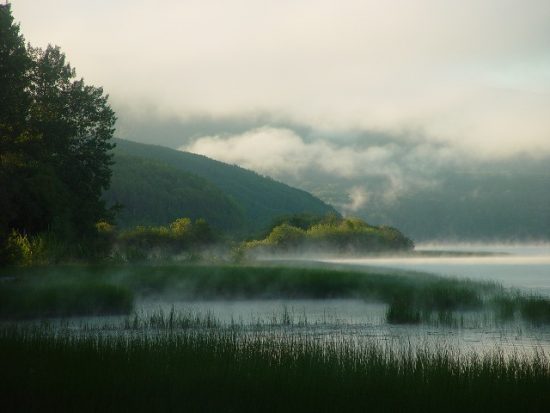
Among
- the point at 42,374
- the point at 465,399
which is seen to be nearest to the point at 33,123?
the point at 42,374

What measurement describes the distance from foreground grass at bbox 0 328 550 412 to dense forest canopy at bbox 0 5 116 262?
2191cm

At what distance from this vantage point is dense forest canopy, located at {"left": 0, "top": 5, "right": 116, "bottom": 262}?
41469 mm

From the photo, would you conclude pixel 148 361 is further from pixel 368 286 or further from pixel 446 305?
pixel 368 286

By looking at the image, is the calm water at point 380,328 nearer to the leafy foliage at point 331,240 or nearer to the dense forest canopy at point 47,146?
the dense forest canopy at point 47,146

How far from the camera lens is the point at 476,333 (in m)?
24.3

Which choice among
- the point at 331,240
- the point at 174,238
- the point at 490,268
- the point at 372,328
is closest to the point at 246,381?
the point at 372,328

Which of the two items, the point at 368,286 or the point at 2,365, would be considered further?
the point at 368,286

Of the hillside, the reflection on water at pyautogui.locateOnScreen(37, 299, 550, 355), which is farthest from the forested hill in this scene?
the reflection on water at pyautogui.locateOnScreen(37, 299, 550, 355)

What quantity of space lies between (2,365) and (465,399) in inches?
331

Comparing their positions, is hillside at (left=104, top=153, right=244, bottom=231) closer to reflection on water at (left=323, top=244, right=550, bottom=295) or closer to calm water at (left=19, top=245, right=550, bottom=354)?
reflection on water at (left=323, top=244, right=550, bottom=295)

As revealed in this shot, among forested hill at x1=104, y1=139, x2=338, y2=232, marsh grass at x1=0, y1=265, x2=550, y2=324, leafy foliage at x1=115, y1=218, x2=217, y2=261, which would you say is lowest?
marsh grass at x1=0, y1=265, x2=550, y2=324

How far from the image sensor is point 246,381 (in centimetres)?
1451

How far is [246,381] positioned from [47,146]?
37.4 m

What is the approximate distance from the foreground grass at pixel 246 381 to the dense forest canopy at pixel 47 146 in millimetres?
21913
